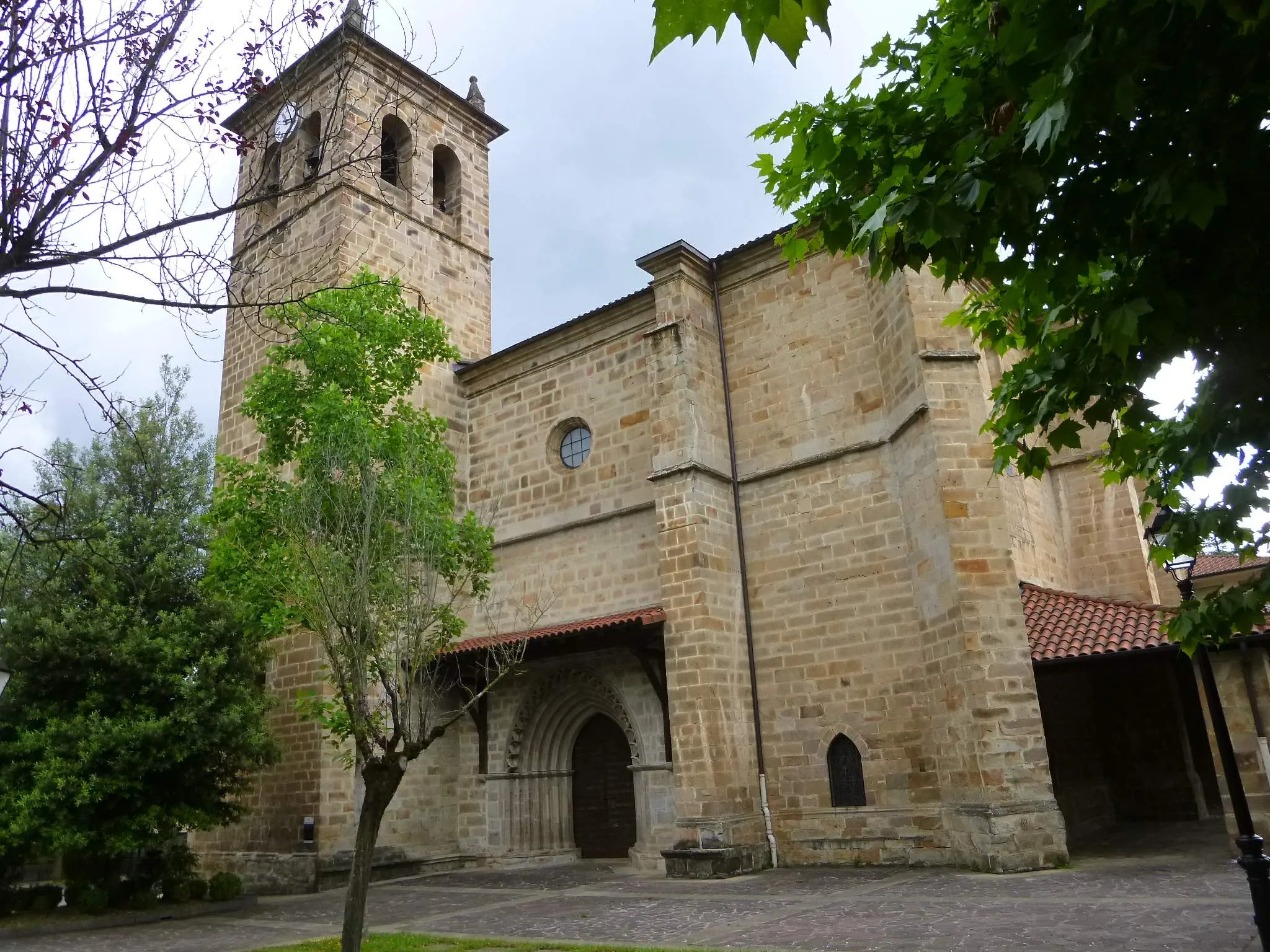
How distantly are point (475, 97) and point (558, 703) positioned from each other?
14423 mm

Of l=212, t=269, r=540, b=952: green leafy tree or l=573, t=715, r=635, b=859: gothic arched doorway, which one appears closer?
l=212, t=269, r=540, b=952: green leafy tree

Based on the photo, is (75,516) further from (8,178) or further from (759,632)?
(8,178)

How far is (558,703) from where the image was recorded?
1516 cm

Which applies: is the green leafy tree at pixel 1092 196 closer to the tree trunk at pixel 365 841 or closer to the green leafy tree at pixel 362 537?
the green leafy tree at pixel 362 537

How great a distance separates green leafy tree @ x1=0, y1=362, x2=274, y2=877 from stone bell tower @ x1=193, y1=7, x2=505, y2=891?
1.05m

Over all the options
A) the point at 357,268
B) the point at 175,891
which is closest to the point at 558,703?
the point at 175,891

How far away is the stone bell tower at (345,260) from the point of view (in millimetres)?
13953

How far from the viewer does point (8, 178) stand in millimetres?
3816

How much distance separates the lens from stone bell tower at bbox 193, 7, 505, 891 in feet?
45.8

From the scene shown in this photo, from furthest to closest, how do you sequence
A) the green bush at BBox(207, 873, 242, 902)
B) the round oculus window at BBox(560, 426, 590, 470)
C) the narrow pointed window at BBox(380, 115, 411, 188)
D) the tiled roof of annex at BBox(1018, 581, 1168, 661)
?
the narrow pointed window at BBox(380, 115, 411, 188) → the round oculus window at BBox(560, 426, 590, 470) → the green bush at BBox(207, 873, 242, 902) → the tiled roof of annex at BBox(1018, 581, 1168, 661)

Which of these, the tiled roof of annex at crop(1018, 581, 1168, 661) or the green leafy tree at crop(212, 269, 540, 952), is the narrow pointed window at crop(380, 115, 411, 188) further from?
the tiled roof of annex at crop(1018, 581, 1168, 661)

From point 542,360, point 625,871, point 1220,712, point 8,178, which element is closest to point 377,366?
point 542,360

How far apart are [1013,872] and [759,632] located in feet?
14.9

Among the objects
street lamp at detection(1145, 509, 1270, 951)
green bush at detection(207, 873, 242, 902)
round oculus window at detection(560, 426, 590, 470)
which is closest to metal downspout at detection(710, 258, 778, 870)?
round oculus window at detection(560, 426, 590, 470)
